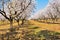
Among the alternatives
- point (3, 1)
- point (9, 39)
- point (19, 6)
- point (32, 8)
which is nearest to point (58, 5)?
point (32, 8)

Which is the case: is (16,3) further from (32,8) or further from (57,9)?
(57,9)

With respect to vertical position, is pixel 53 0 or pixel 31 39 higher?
pixel 53 0

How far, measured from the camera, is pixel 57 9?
69625 millimetres

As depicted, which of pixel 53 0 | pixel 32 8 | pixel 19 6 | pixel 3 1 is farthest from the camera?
pixel 53 0

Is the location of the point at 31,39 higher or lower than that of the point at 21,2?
lower

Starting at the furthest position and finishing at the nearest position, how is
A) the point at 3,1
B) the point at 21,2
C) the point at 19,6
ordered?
the point at 19,6 → the point at 21,2 → the point at 3,1

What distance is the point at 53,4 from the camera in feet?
233

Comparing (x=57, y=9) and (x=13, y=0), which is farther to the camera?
(x=57, y=9)

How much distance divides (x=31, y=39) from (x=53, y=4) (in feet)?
157

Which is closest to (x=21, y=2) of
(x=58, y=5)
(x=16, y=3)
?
(x=16, y=3)

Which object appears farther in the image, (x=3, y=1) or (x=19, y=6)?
(x=19, y=6)

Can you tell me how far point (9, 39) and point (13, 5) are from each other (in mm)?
22496

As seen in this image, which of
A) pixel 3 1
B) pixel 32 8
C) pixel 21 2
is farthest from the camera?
pixel 32 8

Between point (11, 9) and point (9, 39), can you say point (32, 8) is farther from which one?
point (9, 39)
